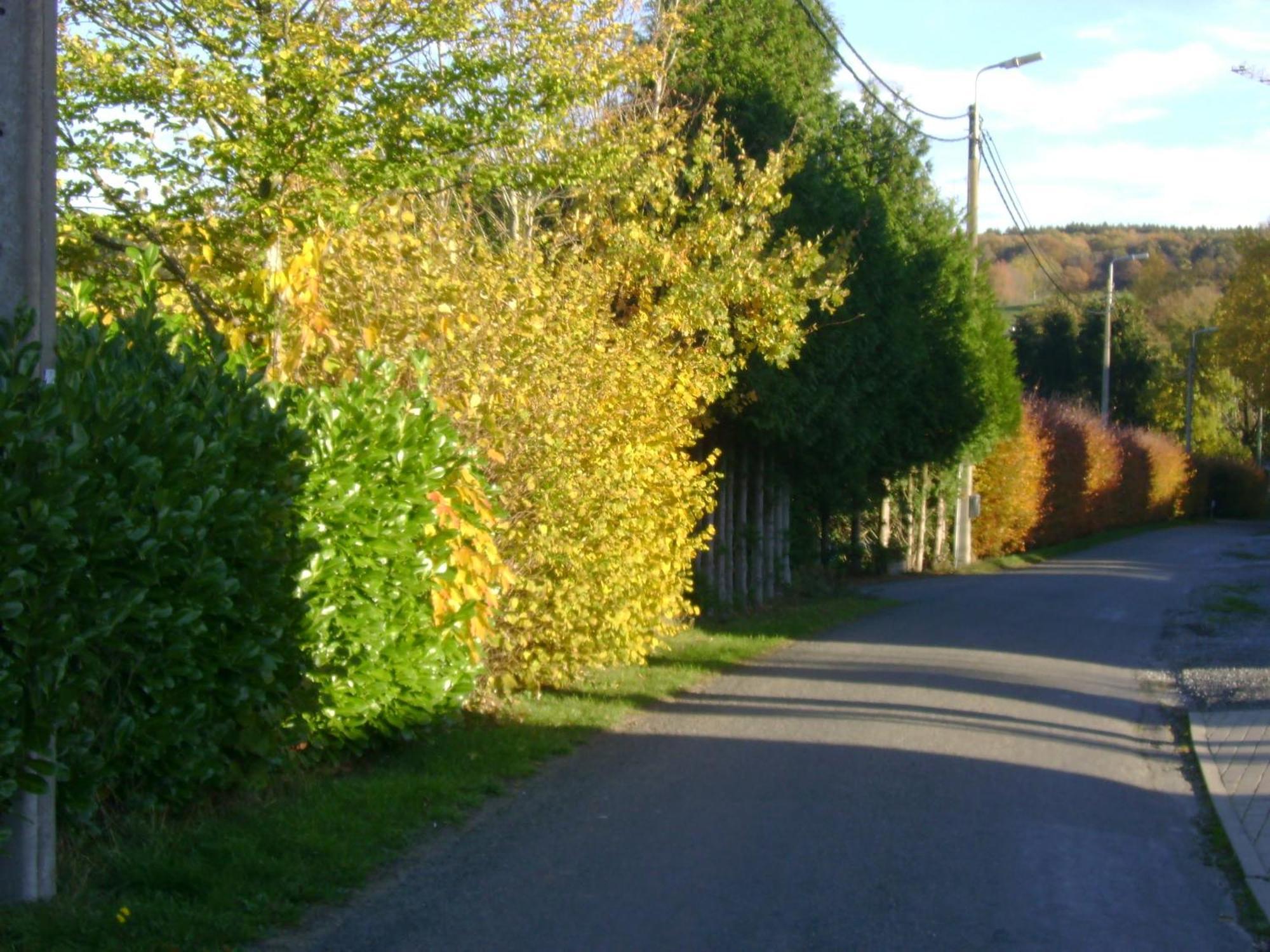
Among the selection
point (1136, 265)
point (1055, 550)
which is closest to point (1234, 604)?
point (1055, 550)

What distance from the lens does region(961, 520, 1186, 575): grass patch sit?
102 ft

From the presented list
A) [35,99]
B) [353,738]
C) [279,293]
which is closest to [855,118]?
[279,293]

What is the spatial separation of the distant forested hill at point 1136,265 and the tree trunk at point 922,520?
32.0 m

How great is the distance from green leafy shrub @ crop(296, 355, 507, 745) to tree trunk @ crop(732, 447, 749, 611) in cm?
1063

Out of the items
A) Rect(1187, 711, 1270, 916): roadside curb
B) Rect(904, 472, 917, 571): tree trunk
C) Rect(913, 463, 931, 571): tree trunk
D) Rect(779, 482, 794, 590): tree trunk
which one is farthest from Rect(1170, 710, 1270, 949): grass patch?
Rect(913, 463, 931, 571): tree trunk

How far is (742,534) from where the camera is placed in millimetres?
19594

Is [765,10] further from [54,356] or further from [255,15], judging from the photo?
[54,356]

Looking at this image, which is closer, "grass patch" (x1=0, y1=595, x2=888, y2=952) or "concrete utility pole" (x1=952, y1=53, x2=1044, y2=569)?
"grass patch" (x1=0, y1=595, x2=888, y2=952)

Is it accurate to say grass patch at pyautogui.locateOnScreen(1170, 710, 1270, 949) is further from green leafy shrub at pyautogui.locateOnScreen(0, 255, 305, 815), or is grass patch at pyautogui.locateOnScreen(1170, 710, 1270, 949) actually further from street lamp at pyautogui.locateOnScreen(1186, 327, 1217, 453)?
street lamp at pyautogui.locateOnScreen(1186, 327, 1217, 453)

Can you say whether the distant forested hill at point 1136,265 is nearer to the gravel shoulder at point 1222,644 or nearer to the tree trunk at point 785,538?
the gravel shoulder at point 1222,644

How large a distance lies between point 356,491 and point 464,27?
4906 mm

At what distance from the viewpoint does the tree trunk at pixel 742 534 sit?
19453 millimetres

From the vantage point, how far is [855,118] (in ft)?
67.6

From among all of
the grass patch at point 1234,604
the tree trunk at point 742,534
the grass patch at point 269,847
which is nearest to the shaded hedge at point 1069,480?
the grass patch at point 1234,604
